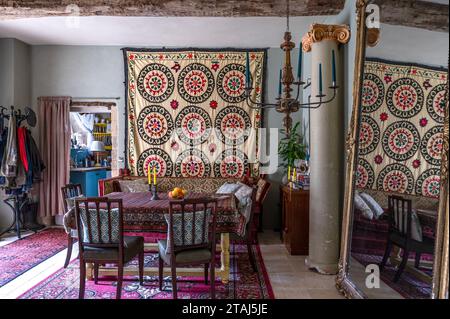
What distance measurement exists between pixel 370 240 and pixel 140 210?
1974mm

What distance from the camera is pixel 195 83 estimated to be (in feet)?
18.1

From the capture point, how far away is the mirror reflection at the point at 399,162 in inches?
68.2

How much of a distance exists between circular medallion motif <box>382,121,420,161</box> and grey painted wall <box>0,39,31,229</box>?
543 centimetres

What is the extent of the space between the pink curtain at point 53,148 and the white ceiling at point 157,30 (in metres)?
1.05

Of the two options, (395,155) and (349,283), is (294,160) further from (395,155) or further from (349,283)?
(395,155)

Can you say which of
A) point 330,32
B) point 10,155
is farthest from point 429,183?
point 10,155

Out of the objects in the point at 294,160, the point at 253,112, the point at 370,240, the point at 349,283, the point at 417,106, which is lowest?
the point at 349,283

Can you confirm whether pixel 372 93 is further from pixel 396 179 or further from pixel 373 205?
pixel 373 205

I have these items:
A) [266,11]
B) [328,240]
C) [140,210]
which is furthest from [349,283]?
[266,11]

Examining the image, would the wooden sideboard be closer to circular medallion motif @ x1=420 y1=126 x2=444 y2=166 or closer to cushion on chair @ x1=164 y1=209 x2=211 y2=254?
cushion on chair @ x1=164 y1=209 x2=211 y2=254

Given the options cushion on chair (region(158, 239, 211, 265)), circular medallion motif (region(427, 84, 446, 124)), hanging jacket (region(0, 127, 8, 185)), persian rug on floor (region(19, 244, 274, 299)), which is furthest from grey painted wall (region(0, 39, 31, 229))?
circular medallion motif (region(427, 84, 446, 124))

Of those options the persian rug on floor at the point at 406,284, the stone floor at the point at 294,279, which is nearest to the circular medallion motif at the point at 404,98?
the persian rug on floor at the point at 406,284

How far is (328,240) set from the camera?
3.41m

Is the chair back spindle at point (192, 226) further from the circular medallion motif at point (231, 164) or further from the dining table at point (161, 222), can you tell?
the circular medallion motif at point (231, 164)
